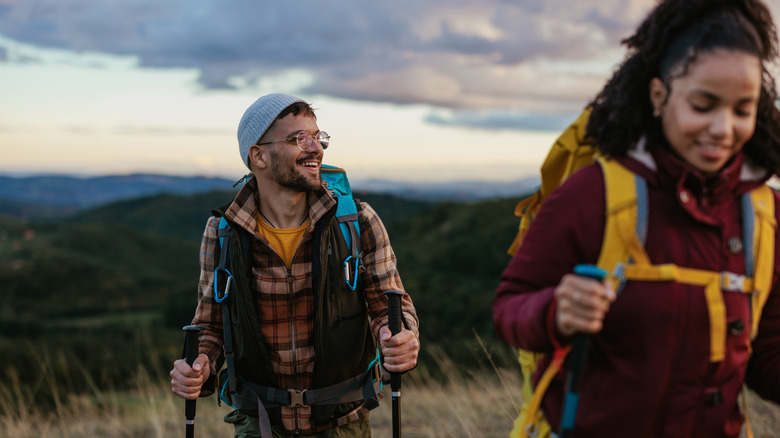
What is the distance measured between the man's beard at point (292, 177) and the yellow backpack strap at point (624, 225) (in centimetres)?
194

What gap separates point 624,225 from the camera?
5.43 ft

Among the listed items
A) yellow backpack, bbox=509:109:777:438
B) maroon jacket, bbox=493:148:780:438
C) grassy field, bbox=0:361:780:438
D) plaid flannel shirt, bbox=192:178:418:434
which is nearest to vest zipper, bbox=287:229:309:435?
plaid flannel shirt, bbox=192:178:418:434

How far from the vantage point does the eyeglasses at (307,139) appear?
136 inches

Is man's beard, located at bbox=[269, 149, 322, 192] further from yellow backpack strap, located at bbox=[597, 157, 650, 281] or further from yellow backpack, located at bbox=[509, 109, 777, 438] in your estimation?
yellow backpack strap, located at bbox=[597, 157, 650, 281]

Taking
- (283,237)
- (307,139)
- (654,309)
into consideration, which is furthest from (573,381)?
(307,139)

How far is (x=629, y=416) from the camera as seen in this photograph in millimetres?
1700

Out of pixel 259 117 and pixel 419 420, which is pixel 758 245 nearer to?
pixel 259 117

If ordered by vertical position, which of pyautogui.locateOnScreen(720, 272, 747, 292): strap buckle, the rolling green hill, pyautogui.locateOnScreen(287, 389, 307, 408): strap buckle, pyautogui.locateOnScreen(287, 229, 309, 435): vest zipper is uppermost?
pyautogui.locateOnScreen(720, 272, 747, 292): strap buckle

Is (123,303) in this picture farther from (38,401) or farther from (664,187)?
(664,187)

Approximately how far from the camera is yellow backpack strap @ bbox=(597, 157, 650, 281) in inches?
65.1

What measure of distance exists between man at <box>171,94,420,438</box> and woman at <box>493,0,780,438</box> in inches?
55.2

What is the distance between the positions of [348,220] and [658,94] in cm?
179

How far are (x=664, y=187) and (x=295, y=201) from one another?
2.11 m

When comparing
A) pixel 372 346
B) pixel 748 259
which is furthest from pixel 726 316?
pixel 372 346
